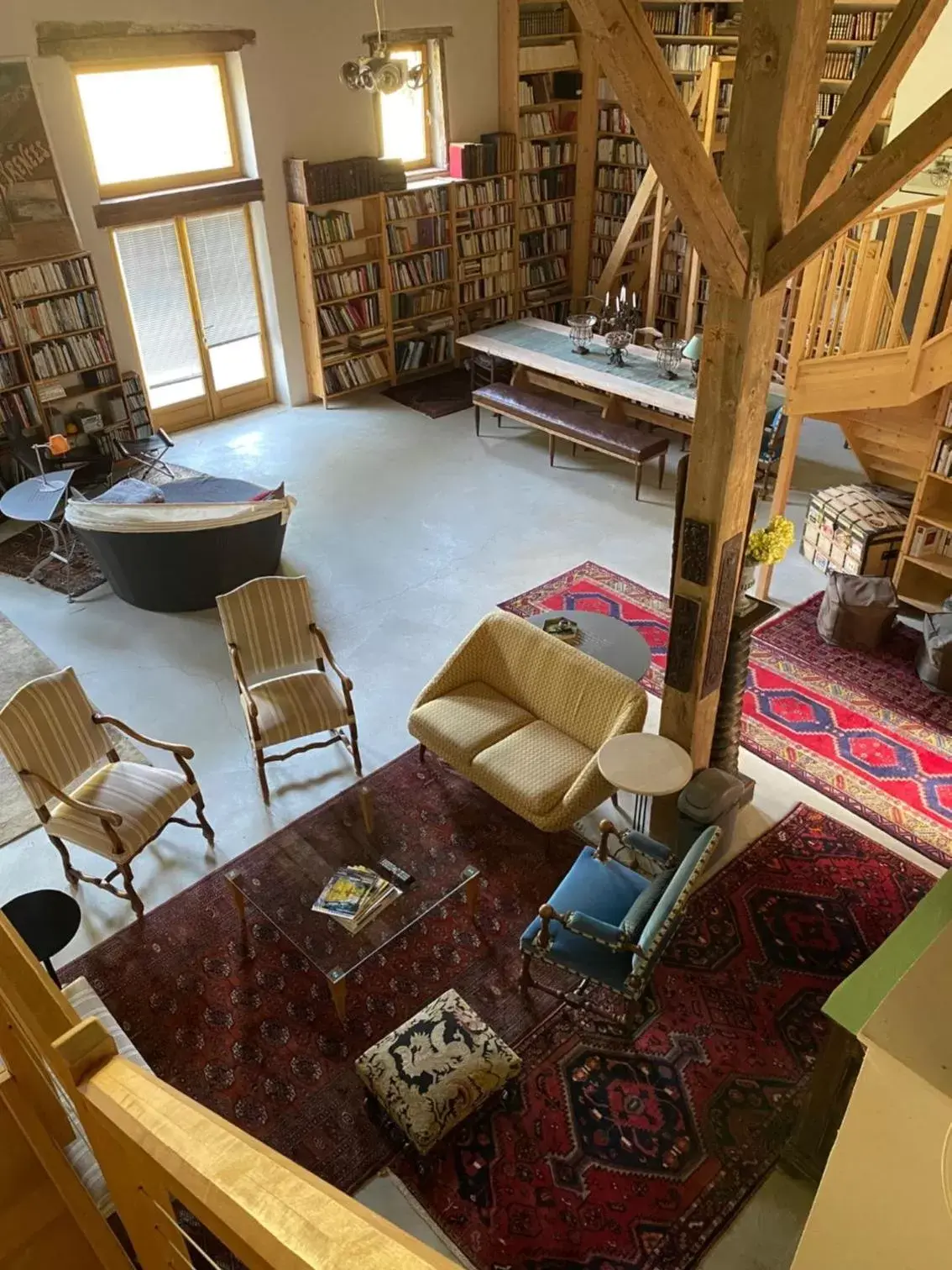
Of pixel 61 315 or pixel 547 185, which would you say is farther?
pixel 547 185

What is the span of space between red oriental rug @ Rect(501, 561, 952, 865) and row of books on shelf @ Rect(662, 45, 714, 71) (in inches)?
224

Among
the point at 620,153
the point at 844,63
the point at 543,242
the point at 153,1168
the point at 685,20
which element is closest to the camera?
the point at 153,1168

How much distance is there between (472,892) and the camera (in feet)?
13.1

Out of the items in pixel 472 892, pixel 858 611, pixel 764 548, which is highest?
pixel 764 548

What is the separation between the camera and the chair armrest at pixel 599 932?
3424 mm

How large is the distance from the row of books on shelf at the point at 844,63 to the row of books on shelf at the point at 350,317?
4.56 m

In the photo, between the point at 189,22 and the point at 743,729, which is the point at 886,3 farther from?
the point at 743,729

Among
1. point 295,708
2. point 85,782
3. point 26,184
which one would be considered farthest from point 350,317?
point 85,782

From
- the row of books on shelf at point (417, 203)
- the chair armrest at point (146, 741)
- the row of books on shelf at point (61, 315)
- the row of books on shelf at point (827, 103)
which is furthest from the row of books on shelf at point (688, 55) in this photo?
the chair armrest at point (146, 741)

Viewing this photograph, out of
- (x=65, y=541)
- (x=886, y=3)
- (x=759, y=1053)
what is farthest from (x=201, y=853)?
(x=886, y=3)

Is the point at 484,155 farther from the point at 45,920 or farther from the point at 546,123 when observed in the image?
the point at 45,920

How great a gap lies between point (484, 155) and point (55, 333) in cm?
A: 469

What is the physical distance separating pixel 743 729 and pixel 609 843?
1.18 meters

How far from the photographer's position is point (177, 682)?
225 inches
